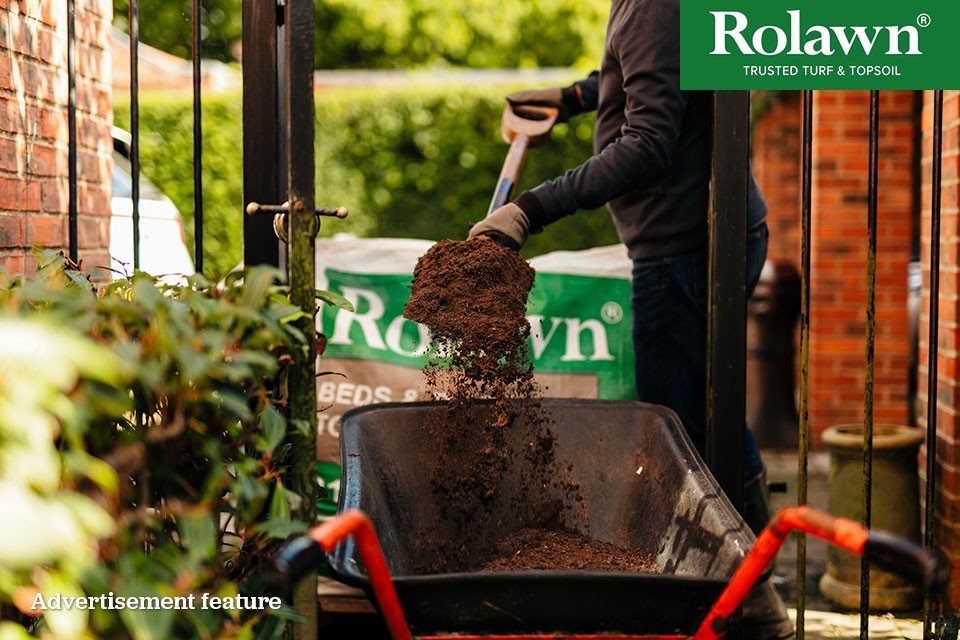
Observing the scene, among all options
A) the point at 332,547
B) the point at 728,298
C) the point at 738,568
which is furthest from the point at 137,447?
the point at 728,298

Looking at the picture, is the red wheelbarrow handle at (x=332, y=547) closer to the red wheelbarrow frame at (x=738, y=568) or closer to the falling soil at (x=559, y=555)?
the red wheelbarrow frame at (x=738, y=568)

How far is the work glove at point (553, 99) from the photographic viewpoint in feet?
9.73

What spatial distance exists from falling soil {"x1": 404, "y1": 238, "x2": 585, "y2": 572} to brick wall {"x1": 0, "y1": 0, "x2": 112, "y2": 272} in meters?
0.93

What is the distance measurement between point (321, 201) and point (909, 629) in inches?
289

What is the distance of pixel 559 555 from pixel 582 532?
0.15m

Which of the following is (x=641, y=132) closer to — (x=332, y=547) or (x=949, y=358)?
(x=949, y=358)

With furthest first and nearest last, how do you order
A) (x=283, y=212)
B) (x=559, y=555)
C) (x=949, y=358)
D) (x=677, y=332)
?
(x=949, y=358), (x=677, y=332), (x=559, y=555), (x=283, y=212)

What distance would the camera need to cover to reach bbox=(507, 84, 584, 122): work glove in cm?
297

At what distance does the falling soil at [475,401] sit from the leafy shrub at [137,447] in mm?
560

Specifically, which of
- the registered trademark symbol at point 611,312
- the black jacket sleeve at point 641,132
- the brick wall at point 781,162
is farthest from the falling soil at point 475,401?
the brick wall at point 781,162

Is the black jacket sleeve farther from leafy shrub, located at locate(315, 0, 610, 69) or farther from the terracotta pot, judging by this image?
leafy shrub, located at locate(315, 0, 610, 69)

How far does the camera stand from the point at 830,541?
140cm

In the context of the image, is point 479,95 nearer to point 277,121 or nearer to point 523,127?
point 523,127

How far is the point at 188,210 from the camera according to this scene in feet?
30.1
